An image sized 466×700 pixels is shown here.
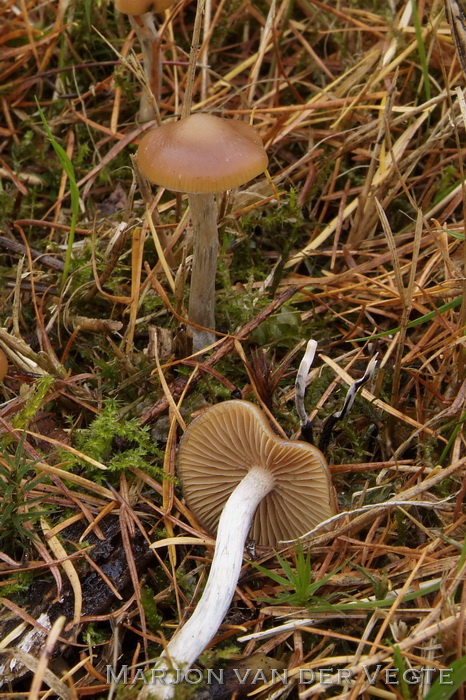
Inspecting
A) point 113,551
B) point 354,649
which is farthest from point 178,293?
point 354,649

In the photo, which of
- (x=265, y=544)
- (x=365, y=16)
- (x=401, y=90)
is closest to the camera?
(x=265, y=544)

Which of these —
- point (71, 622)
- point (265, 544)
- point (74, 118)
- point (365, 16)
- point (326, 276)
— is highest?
point (365, 16)

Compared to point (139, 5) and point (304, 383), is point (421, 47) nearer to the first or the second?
point (139, 5)

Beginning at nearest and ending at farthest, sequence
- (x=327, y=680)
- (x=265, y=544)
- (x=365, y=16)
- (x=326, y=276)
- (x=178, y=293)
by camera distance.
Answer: (x=327, y=680) → (x=265, y=544) → (x=178, y=293) → (x=326, y=276) → (x=365, y=16)

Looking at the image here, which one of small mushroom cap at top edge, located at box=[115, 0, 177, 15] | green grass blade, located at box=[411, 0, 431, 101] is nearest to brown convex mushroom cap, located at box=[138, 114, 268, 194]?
small mushroom cap at top edge, located at box=[115, 0, 177, 15]

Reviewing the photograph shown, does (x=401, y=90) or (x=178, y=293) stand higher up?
(x=401, y=90)

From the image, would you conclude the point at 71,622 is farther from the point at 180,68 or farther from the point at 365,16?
the point at 365,16

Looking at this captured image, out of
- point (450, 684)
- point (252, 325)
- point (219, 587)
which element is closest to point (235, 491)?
point (219, 587)

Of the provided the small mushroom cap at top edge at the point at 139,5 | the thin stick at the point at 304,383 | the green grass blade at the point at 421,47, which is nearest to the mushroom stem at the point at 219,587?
the thin stick at the point at 304,383

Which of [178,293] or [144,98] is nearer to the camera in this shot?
[178,293]
